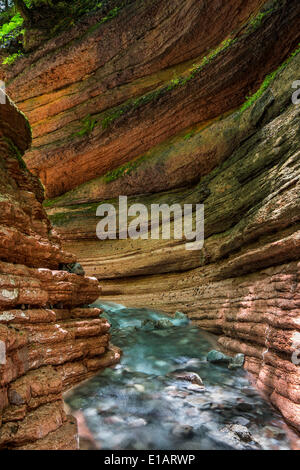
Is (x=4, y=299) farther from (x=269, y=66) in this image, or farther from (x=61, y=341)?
(x=269, y=66)

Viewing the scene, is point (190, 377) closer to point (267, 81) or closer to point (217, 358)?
point (217, 358)

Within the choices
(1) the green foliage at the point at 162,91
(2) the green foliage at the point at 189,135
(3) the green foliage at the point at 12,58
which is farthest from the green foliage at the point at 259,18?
(3) the green foliage at the point at 12,58

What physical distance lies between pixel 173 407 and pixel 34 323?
7.55 ft

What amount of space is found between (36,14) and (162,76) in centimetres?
1094

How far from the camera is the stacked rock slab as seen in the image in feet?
8.23

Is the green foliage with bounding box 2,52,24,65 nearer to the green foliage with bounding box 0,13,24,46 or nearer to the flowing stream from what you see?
the green foliage with bounding box 0,13,24,46

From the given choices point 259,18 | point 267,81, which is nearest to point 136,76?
point 259,18

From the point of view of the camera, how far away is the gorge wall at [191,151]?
4.91 m

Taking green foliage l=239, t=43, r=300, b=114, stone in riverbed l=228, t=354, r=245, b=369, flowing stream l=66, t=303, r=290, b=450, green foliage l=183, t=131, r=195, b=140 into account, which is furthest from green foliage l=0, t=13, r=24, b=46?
stone in riverbed l=228, t=354, r=245, b=369

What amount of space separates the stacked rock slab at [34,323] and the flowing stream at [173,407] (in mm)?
411

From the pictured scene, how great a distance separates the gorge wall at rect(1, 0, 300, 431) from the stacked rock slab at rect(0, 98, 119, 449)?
9.62ft

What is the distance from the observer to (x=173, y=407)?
3506 millimetres

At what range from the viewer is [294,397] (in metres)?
3.15

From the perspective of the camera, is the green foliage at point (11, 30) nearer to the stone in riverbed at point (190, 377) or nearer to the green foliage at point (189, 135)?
the green foliage at point (189, 135)
